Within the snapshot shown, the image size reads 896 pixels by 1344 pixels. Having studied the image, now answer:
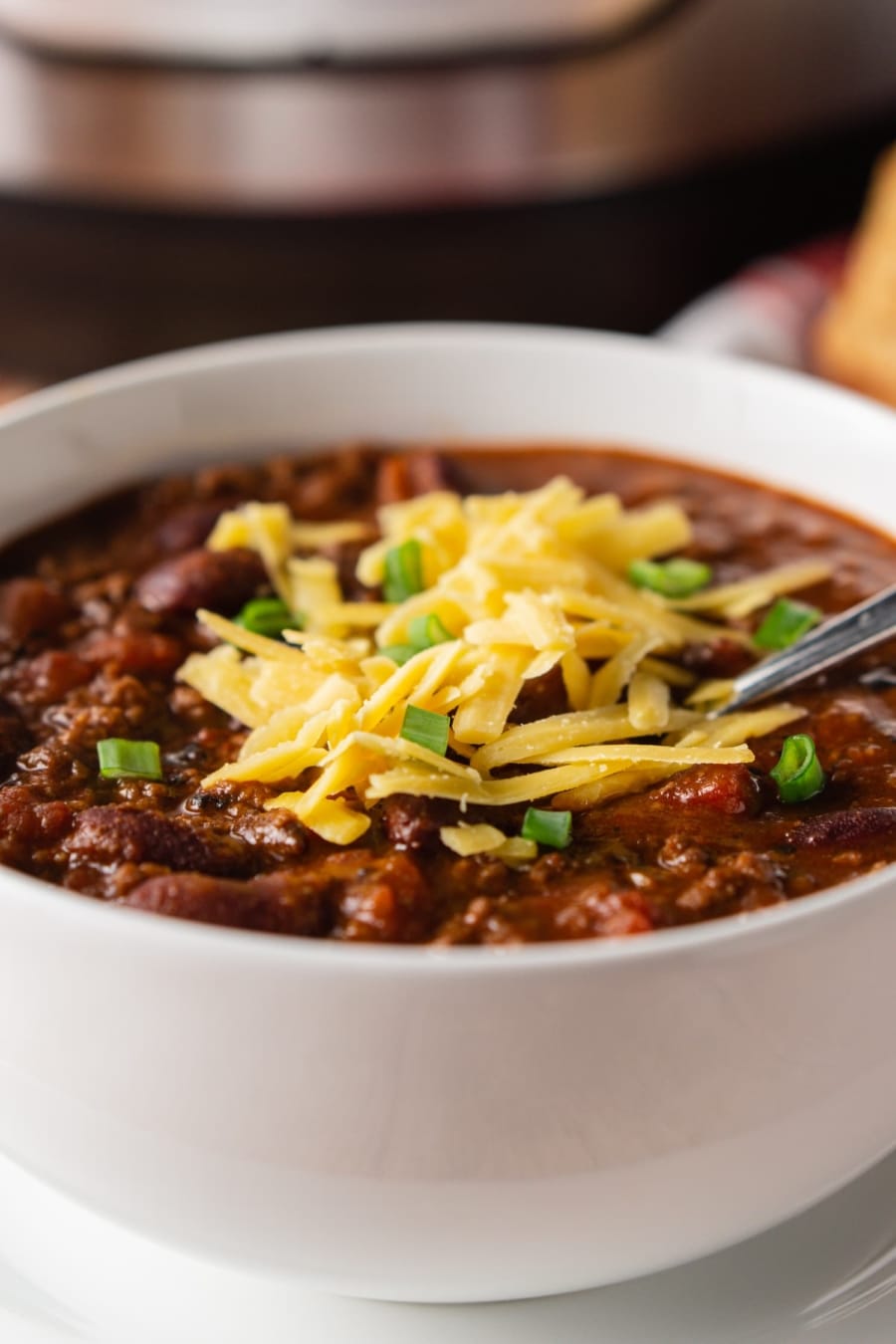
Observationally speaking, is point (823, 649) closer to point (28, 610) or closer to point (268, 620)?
point (268, 620)

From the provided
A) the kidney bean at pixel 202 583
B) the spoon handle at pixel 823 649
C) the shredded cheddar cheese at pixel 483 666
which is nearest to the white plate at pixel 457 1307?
the shredded cheddar cheese at pixel 483 666

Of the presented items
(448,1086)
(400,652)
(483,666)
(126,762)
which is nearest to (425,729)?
(483,666)

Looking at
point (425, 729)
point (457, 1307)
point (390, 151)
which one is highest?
point (390, 151)

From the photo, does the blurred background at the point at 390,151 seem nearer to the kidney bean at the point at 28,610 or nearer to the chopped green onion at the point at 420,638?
the kidney bean at the point at 28,610

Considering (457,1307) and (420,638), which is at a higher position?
(420,638)

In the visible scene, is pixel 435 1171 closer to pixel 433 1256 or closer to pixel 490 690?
pixel 433 1256

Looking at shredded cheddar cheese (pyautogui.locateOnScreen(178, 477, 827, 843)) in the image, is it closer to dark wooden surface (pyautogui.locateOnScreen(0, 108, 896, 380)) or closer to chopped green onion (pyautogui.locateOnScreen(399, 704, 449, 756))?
chopped green onion (pyautogui.locateOnScreen(399, 704, 449, 756))

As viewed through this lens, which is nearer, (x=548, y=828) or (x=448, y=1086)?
(x=448, y=1086)
